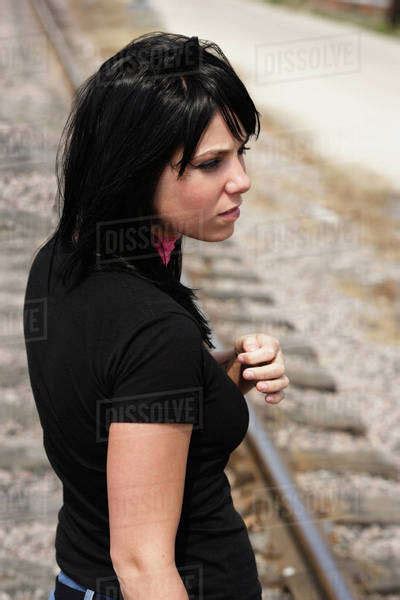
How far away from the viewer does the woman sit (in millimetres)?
1631

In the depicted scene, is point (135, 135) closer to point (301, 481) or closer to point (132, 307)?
point (132, 307)

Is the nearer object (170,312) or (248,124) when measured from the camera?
(170,312)

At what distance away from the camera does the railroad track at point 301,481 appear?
3.63 m

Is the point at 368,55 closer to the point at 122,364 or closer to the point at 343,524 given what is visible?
the point at 343,524

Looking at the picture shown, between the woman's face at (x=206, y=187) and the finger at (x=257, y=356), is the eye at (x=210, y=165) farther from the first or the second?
the finger at (x=257, y=356)

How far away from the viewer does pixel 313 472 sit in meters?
4.46

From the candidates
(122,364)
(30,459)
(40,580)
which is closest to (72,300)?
(122,364)

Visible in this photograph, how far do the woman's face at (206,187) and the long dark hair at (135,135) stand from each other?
0.06 feet

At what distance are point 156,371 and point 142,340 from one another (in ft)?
0.20

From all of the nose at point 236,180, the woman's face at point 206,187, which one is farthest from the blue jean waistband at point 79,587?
the nose at point 236,180

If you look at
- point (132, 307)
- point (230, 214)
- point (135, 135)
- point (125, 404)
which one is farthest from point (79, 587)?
point (135, 135)

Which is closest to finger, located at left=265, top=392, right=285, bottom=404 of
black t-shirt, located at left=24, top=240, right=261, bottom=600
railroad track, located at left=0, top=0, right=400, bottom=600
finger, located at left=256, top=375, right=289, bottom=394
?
finger, located at left=256, top=375, right=289, bottom=394

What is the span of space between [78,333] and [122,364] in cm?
14

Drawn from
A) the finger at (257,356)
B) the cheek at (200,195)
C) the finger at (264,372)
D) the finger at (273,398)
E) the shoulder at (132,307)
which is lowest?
the finger at (273,398)
